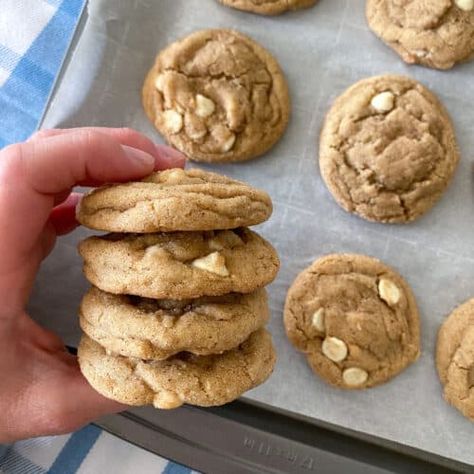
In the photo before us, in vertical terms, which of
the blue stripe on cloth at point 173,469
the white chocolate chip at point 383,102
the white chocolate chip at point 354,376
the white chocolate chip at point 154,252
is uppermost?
the white chocolate chip at point 154,252

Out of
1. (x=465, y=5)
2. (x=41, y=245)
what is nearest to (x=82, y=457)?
(x=41, y=245)

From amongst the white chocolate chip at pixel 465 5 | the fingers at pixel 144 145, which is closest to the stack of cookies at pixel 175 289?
the fingers at pixel 144 145

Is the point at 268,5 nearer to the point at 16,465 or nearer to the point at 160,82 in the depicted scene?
the point at 160,82

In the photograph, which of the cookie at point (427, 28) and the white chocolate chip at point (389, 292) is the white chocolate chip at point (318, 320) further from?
the cookie at point (427, 28)

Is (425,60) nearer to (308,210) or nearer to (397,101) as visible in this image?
(397,101)

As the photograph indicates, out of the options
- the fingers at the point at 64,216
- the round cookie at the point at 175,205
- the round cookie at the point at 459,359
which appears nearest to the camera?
the round cookie at the point at 175,205

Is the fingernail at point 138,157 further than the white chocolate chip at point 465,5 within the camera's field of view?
No

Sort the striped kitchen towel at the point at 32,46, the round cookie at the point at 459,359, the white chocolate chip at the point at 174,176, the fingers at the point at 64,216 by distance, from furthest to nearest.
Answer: the striped kitchen towel at the point at 32,46 < the round cookie at the point at 459,359 < the fingers at the point at 64,216 < the white chocolate chip at the point at 174,176
